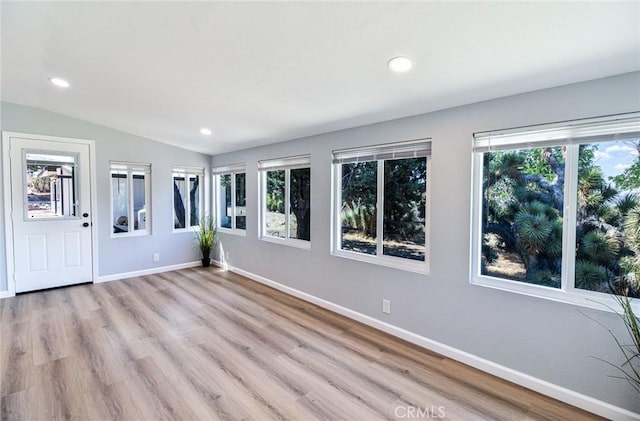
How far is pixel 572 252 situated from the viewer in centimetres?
204

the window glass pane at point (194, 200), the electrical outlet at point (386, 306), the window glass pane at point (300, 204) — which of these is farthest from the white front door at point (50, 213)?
the electrical outlet at point (386, 306)

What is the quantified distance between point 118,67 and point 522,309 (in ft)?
12.4

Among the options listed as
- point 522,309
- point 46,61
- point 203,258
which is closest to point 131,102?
point 46,61

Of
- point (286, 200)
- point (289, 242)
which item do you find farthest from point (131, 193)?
point (289, 242)

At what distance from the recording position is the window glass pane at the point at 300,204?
3924mm

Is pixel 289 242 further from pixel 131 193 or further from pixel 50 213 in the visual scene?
pixel 50 213

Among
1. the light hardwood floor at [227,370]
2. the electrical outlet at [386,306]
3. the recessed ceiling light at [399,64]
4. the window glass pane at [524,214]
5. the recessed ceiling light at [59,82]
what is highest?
the recessed ceiling light at [59,82]

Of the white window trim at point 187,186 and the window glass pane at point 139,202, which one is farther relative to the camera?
the white window trim at point 187,186

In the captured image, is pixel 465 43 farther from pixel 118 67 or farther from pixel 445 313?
pixel 118 67

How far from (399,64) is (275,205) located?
2990 mm

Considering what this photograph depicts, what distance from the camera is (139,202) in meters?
5.01

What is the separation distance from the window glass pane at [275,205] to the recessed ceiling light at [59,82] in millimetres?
2530

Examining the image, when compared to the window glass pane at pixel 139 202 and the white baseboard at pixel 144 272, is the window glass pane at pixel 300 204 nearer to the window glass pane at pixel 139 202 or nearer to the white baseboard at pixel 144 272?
the white baseboard at pixel 144 272

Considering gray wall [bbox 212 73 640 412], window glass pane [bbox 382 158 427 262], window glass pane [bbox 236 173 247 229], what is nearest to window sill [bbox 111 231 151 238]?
window glass pane [bbox 236 173 247 229]
